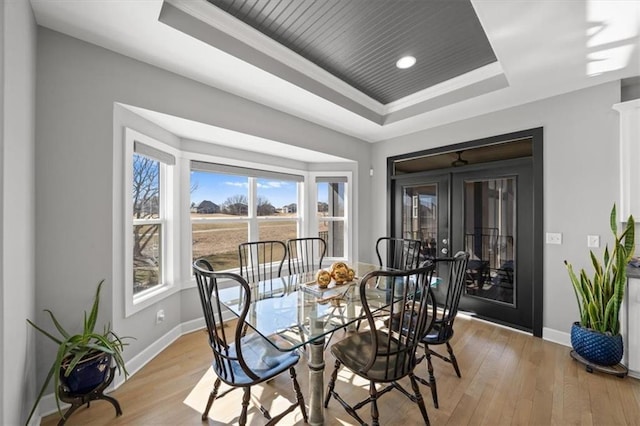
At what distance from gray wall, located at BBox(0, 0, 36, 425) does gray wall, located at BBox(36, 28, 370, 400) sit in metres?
0.08

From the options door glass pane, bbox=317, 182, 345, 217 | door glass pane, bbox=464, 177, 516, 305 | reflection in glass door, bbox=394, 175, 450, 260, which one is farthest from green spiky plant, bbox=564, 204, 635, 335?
door glass pane, bbox=317, 182, 345, 217

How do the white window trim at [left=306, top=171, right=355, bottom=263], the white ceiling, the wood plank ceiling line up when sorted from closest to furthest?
the white ceiling, the wood plank ceiling, the white window trim at [left=306, top=171, right=355, bottom=263]

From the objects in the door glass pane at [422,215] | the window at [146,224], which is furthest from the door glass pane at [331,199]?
the window at [146,224]

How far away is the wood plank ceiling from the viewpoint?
1.91m

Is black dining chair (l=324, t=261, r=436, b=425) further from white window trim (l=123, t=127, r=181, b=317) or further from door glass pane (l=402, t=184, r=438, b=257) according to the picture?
door glass pane (l=402, t=184, r=438, b=257)

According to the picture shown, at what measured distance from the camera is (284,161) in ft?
13.1

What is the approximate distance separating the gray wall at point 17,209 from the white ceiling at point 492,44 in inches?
14.5

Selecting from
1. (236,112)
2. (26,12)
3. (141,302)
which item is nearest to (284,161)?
(236,112)

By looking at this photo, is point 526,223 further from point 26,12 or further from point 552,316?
point 26,12

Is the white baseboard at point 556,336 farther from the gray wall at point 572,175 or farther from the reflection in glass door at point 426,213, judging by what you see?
the reflection in glass door at point 426,213

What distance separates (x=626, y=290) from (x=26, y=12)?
15.2 ft

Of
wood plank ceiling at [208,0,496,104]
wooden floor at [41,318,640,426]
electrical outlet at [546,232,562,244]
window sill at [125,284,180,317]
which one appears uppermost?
wood plank ceiling at [208,0,496,104]

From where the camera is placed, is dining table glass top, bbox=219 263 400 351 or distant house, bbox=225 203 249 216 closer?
dining table glass top, bbox=219 263 400 351

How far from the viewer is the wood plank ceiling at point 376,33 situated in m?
1.91
